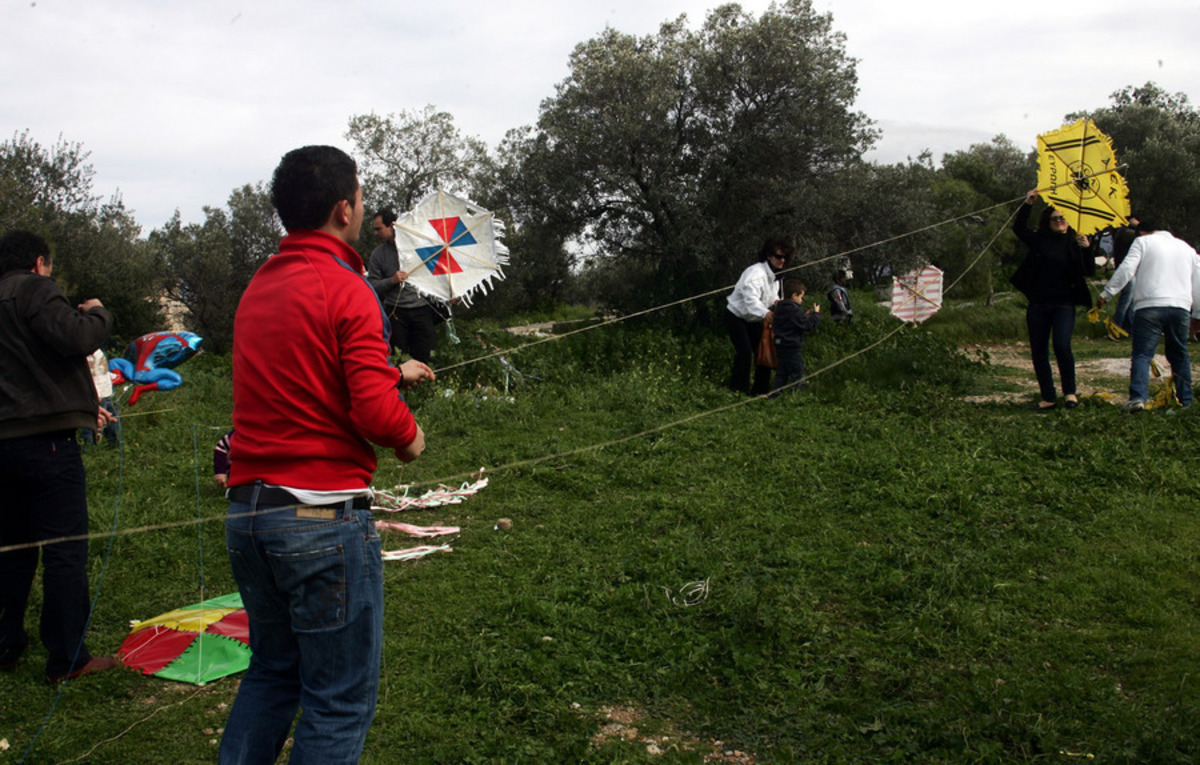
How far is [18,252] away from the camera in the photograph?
3854 millimetres

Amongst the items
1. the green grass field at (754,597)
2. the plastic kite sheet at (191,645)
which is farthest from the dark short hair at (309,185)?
the plastic kite sheet at (191,645)

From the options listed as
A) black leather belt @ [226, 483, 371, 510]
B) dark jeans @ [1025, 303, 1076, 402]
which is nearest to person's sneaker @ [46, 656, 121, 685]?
black leather belt @ [226, 483, 371, 510]

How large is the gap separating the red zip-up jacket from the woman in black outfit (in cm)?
715

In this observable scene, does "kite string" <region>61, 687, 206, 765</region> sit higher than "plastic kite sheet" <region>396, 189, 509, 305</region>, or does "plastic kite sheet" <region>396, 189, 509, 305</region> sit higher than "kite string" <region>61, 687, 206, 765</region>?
"plastic kite sheet" <region>396, 189, 509, 305</region>

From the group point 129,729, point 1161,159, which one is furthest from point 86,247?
point 1161,159

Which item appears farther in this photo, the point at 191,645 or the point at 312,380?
the point at 191,645

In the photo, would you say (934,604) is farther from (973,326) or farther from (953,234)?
(953,234)

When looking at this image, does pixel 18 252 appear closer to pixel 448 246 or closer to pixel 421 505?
pixel 421 505

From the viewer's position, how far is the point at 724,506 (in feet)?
18.7

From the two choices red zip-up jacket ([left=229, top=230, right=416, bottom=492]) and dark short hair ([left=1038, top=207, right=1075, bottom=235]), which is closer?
red zip-up jacket ([left=229, top=230, right=416, bottom=492])

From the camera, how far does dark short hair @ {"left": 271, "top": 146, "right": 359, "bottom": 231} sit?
2.52 metres

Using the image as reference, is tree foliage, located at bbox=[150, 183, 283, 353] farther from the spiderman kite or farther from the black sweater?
the black sweater

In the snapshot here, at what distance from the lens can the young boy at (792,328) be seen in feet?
29.9

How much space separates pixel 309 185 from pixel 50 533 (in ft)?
7.45
